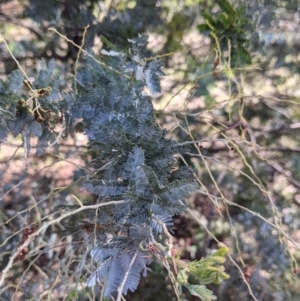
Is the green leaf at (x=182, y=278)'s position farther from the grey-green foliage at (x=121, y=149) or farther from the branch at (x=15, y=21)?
the branch at (x=15, y=21)

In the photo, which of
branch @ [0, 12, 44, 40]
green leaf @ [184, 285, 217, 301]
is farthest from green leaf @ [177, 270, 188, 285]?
branch @ [0, 12, 44, 40]

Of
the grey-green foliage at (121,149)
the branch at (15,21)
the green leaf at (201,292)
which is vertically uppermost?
the branch at (15,21)

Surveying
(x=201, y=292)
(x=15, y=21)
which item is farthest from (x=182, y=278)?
(x=15, y=21)

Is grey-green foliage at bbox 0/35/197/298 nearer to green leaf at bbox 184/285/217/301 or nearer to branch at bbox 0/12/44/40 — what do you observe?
green leaf at bbox 184/285/217/301

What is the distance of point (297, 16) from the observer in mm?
894

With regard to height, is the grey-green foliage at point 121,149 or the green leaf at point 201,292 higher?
the grey-green foliage at point 121,149

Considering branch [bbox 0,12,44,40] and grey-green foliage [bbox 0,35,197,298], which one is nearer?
grey-green foliage [bbox 0,35,197,298]

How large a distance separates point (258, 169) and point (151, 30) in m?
0.49

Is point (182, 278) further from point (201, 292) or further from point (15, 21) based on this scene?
point (15, 21)

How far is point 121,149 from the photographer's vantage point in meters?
0.50

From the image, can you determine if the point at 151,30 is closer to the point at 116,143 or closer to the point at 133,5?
the point at 133,5

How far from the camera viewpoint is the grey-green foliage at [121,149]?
0.44 metres

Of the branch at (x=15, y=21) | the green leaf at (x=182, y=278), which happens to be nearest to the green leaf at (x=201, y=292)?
the green leaf at (x=182, y=278)

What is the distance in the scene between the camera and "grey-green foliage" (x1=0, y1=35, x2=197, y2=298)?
1.43 ft
